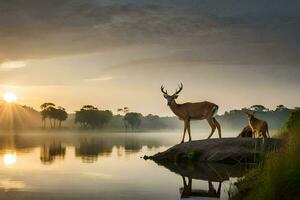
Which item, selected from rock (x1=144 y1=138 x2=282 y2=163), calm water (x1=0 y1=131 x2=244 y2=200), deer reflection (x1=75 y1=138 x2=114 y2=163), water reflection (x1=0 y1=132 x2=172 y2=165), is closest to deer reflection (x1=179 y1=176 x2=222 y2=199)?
calm water (x1=0 y1=131 x2=244 y2=200)

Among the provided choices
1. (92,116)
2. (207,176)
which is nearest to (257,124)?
(207,176)

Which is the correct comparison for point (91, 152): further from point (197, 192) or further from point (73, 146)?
point (197, 192)

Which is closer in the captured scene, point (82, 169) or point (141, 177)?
point (141, 177)

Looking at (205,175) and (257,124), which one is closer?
(205,175)

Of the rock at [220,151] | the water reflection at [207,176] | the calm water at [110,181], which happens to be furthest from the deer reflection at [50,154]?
the water reflection at [207,176]

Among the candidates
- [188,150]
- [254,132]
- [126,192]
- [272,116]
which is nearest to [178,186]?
[126,192]

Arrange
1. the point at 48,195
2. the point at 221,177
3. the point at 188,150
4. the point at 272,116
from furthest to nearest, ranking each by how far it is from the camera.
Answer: the point at 272,116 < the point at 188,150 < the point at 221,177 < the point at 48,195

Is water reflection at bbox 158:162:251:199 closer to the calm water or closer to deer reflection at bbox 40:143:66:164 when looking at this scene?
the calm water

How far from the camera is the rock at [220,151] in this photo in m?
27.4

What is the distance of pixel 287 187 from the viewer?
10.6 meters

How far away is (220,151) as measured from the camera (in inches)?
1119

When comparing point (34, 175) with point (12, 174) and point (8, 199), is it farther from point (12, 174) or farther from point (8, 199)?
point (8, 199)

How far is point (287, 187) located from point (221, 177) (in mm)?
9676

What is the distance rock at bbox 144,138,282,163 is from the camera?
1080 inches
